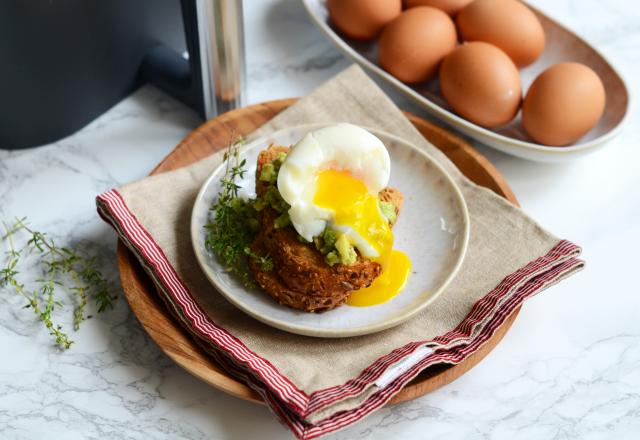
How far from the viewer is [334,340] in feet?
4.87

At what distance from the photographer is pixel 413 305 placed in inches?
59.2

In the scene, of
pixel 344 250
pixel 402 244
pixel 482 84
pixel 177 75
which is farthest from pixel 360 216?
pixel 177 75

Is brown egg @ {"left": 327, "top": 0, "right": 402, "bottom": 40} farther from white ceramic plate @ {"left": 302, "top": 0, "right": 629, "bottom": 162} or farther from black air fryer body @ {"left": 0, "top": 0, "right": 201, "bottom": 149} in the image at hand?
black air fryer body @ {"left": 0, "top": 0, "right": 201, "bottom": 149}

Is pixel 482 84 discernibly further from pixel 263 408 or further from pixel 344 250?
pixel 263 408

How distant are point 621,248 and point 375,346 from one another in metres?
0.73

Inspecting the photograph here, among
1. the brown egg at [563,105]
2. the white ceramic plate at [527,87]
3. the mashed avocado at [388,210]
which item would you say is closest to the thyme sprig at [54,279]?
the mashed avocado at [388,210]

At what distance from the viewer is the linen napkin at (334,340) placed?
135 centimetres

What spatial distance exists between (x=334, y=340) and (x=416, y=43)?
0.89m

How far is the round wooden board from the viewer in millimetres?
1396

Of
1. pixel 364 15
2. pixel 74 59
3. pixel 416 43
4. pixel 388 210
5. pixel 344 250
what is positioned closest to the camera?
pixel 344 250

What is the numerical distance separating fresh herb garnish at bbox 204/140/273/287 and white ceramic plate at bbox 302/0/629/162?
0.59m

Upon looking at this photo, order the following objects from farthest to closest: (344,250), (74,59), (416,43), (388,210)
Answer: (416,43), (74,59), (388,210), (344,250)

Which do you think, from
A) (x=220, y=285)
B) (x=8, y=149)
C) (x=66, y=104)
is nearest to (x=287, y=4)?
(x=66, y=104)

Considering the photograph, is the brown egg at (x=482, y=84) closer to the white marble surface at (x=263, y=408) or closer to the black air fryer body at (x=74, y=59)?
the white marble surface at (x=263, y=408)
